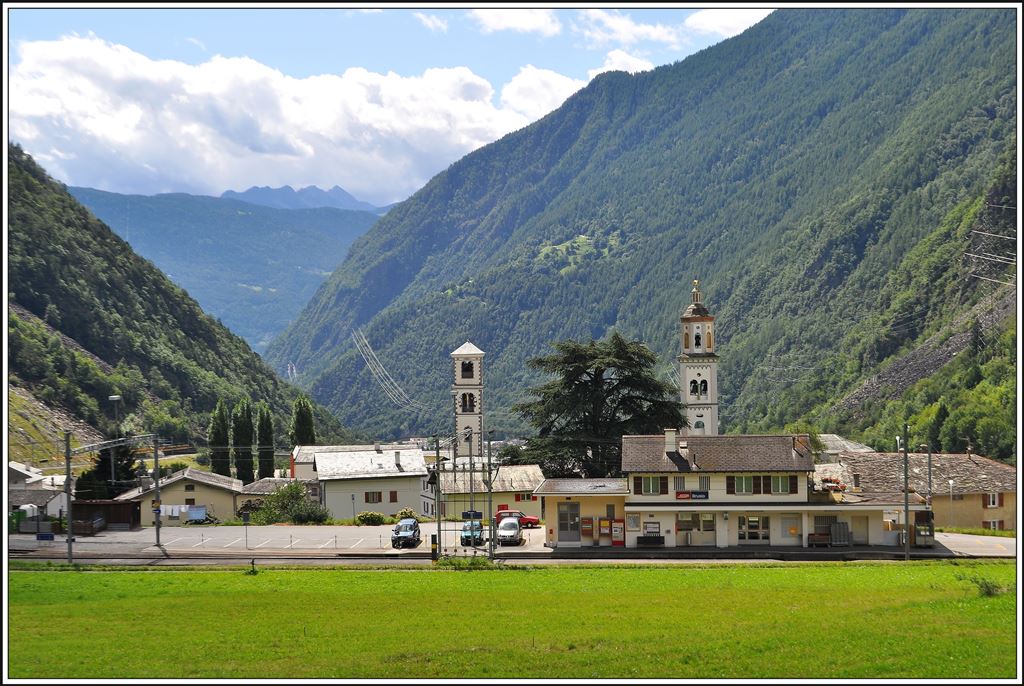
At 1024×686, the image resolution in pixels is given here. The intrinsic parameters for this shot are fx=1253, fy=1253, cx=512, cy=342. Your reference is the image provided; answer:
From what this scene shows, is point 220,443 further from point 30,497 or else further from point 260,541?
point 260,541

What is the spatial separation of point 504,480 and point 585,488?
57.9 ft

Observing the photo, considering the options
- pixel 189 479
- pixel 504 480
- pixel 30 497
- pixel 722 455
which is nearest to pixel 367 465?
→ pixel 504 480

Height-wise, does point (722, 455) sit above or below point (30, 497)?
above

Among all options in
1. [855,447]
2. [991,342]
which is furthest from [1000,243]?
[855,447]

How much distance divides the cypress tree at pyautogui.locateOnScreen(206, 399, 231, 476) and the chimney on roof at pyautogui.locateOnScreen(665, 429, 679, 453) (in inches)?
2187

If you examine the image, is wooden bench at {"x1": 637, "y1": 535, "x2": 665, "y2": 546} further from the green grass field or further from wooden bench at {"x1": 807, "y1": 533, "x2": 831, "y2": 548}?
the green grass field

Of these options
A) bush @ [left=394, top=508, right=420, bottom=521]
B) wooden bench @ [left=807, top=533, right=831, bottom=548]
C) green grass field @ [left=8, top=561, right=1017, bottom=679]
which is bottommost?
green grass field @ [left=8, top=561, right=1017, bottom=679]

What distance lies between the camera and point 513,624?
4134 cm

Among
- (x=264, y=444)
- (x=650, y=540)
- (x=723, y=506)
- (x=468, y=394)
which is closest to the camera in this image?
(x=650, y=540)

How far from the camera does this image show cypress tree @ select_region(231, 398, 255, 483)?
11288 centimetres

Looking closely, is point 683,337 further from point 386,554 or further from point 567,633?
point 567,633

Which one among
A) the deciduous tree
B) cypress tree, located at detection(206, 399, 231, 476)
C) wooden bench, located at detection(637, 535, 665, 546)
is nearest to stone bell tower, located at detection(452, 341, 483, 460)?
the deciduous tree

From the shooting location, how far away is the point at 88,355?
171 meters

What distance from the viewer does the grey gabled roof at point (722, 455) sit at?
66750mm
